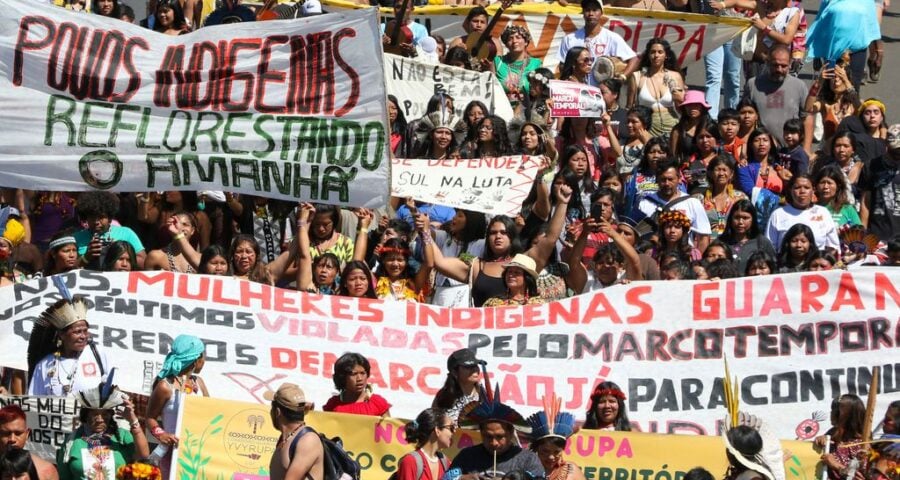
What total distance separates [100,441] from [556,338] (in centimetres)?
269

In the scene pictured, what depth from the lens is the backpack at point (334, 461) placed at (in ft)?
30.6

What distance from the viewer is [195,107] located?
1202cm

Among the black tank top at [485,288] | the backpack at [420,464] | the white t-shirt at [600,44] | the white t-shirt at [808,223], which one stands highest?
the white t-shirt at [600,44]

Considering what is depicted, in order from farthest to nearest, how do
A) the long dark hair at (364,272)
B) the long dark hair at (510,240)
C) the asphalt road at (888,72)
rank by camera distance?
the asphalt road at (888,72) < the long dark hair at (510,240) < the long dark hair at (364,272)

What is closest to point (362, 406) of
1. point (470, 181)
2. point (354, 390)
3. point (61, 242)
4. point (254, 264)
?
point (354, 390)

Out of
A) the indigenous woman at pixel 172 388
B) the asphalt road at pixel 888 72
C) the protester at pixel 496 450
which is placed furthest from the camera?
the asphalt road at pixel 888 72

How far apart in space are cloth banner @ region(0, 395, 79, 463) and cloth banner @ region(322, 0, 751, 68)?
7772mm

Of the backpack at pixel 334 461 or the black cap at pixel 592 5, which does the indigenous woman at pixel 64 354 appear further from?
the black cap at pixel 592 5

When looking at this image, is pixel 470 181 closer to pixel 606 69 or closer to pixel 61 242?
pixel 606 69

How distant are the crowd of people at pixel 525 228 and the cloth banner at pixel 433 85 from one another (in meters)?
0.29

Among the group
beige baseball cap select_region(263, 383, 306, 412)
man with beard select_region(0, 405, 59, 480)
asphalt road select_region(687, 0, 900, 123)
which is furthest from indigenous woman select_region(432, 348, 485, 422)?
asphalt road select_region(687, 0, 900, 123)

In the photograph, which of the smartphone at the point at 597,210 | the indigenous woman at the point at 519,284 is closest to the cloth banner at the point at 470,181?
the smartphone at the point at 597,210

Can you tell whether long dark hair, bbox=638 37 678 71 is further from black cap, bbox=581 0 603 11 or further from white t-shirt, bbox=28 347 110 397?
white t-shirt, bbox=28 347 110 397

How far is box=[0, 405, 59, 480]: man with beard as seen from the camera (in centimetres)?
1018
